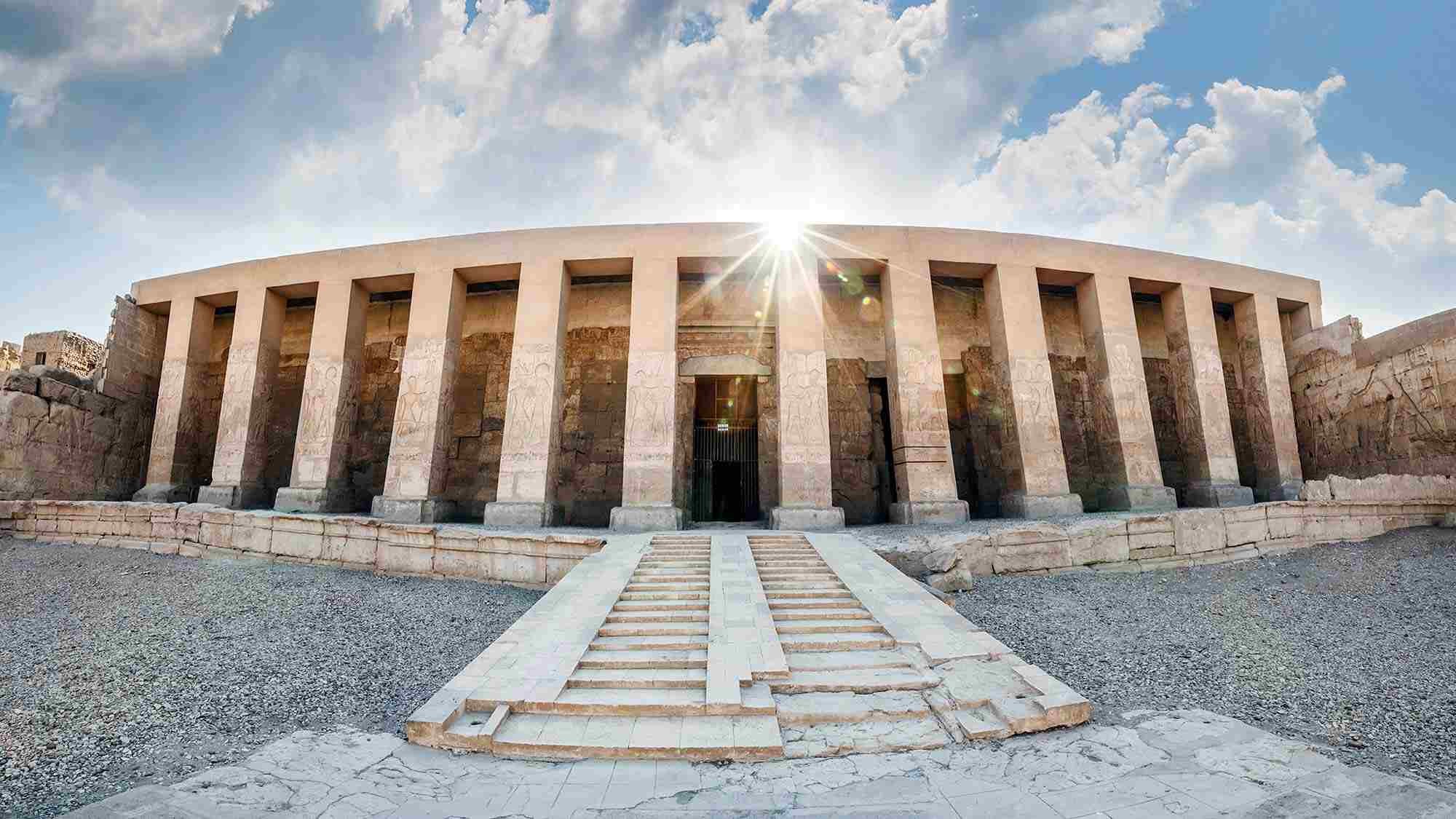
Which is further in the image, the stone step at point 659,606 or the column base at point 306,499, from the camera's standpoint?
the column base at point 306,499

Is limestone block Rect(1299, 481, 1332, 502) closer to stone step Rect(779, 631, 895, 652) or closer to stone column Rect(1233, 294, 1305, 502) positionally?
stone column Rect(1233, 294, 1305, 502)

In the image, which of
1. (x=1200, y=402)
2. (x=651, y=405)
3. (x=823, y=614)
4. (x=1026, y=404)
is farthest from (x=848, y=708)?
(x=1200, y=402)

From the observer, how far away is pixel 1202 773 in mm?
2506

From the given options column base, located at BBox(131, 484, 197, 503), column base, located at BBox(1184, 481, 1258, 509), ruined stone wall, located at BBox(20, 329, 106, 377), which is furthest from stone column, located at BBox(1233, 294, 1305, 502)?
ruined stone wall, located at BBox(20, 329, 106, 377)

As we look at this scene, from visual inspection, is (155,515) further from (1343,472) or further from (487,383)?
(1343,472)

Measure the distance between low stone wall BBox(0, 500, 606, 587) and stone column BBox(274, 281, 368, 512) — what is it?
1347 mm

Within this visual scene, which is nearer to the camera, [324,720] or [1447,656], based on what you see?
[324,720]

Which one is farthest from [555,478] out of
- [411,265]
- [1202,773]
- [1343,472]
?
[1343,472]

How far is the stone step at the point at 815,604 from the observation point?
15.3ft


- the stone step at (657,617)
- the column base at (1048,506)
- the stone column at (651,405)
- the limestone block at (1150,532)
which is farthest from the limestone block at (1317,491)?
the stone step at (657,617)

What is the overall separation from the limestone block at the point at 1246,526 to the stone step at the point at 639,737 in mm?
8325

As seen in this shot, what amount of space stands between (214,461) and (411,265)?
5.16 meters

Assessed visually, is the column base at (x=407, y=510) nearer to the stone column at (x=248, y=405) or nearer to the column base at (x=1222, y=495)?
the stone column at (x=248, y=405)

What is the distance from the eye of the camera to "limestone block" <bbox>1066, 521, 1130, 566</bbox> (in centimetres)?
725
